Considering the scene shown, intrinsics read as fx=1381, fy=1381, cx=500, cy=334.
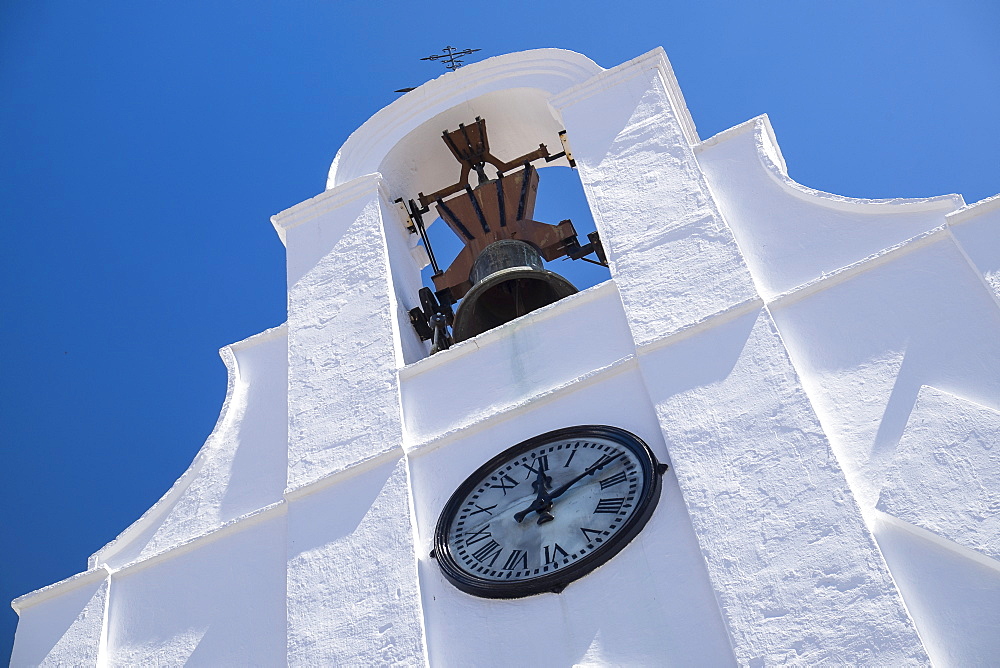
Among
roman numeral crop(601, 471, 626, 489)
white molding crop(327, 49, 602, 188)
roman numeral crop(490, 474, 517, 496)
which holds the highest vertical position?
white molding crop(327, 49, 602, 188)

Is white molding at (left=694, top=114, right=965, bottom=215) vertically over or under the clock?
over

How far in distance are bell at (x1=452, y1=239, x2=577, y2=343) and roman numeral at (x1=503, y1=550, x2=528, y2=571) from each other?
250 cm

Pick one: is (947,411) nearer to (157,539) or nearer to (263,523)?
(263,523)

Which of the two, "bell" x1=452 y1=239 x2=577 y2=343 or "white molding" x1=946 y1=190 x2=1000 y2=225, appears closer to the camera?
"white molding" x1=946 y1=190 x2=1000 y2=225

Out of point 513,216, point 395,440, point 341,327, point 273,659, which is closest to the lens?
point 273,659

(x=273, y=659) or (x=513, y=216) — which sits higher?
(x=513, y=216)

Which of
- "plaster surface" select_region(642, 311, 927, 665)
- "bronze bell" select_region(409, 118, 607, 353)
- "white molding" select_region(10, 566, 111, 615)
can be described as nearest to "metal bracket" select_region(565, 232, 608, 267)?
"bronze bell" select_region(409, 118, 607, 353)

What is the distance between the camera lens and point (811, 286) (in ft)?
27.6

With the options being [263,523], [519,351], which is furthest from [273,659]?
[519,351]

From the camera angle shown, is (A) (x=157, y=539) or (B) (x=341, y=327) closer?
(A) (x=157, y=539)

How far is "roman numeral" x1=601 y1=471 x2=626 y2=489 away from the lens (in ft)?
25.8

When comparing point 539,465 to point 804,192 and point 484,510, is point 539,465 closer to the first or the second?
point 484,510

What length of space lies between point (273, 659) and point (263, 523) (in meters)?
1.10

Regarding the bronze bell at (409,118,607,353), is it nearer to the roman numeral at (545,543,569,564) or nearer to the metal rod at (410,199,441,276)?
the metal rod at (410,199,441,276)
